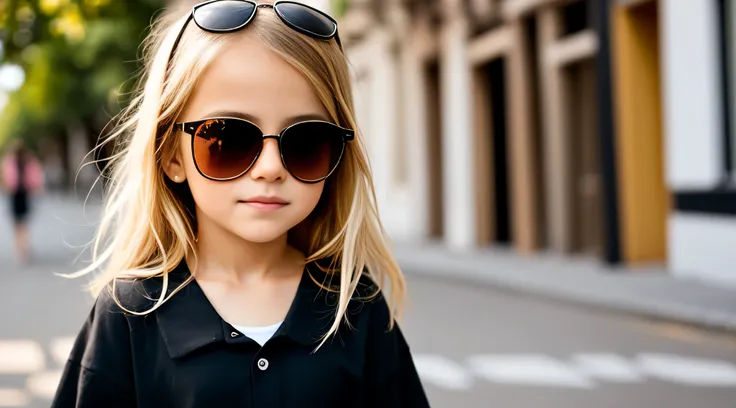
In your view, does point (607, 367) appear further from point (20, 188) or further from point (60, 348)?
point (20, 188)

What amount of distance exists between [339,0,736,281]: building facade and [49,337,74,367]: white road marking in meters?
2.87

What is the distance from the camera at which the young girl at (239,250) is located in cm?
175

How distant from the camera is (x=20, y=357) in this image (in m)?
6.85

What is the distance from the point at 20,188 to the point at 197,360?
15.3m

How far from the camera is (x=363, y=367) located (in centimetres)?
184

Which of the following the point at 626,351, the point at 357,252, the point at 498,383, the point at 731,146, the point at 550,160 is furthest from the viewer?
the point at 550,160

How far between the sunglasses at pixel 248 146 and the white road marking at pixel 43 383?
13.6 feet

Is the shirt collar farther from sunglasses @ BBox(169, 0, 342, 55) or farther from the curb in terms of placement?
the curb

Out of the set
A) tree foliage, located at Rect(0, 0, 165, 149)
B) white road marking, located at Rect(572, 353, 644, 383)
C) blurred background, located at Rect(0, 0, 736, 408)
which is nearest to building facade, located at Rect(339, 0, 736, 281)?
blurred background, located at Rect(0, 0, 736, 408)

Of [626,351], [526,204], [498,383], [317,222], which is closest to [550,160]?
[526,204]

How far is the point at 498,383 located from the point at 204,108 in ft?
14.5

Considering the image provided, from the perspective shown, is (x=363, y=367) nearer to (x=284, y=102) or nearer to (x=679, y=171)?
(x=284, y=102)

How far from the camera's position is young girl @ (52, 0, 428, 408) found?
1753 mm

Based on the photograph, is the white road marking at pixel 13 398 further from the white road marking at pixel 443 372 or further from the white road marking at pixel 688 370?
the white road marking at pixel 688 370
